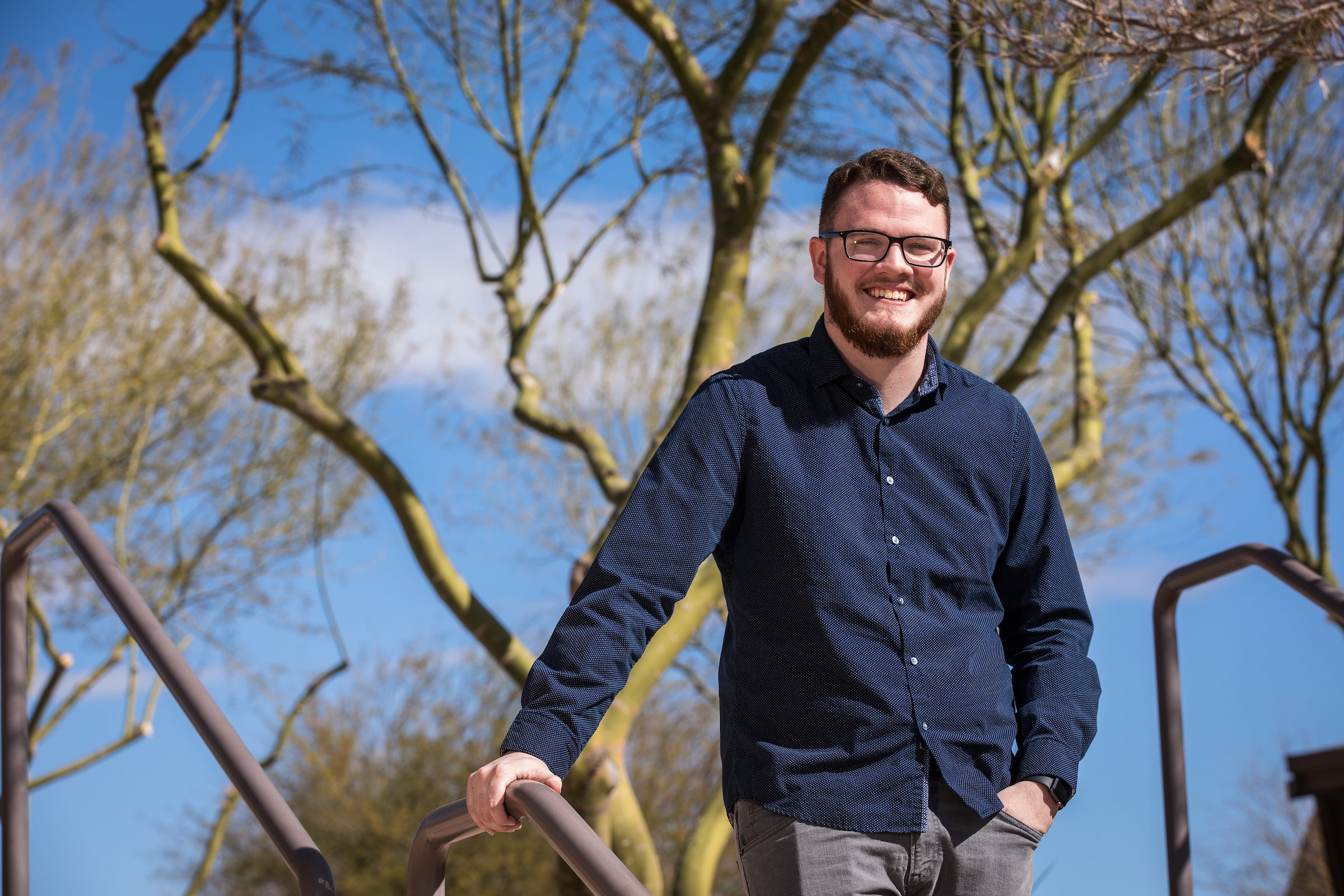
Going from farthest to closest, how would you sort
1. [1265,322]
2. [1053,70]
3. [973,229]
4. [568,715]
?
[1265,322] → [973,229] → [1053,70] → [568,715]

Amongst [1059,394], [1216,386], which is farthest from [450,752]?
[1216,386]

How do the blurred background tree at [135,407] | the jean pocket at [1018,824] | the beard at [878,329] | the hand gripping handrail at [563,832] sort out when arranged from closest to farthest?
the hand gripping handrail at [563,832]
the jean pocket at [1018,824]
the beard at [878,329]
the blurred background tree at [135,407]

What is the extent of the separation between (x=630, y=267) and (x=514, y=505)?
219 cm

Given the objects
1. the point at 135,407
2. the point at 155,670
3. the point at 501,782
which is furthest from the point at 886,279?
the point at 135,407

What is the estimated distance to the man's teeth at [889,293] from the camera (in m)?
1.61

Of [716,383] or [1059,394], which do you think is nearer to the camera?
[716,383]

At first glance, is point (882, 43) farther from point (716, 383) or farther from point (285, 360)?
point (716, 383)

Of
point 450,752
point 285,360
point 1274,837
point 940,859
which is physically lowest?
point 1274,837

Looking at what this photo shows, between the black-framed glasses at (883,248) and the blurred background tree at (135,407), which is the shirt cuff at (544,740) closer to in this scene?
the black-framed glasses at (883,248)

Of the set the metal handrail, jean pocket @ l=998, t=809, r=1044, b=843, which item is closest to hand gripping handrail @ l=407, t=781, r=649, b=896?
jean pocket @ l=998, t=809, r=1044, b=843

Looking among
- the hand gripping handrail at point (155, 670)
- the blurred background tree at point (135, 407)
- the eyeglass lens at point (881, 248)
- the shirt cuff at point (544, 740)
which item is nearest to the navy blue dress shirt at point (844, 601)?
the shirt cuff at point (544, 740)

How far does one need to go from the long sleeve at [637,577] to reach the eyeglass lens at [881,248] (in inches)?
9.1

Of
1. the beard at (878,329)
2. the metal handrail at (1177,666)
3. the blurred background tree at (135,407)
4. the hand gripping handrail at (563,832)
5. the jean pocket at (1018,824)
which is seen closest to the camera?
the hand gripping handrail at (563,832)

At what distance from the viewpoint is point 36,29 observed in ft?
27.5
